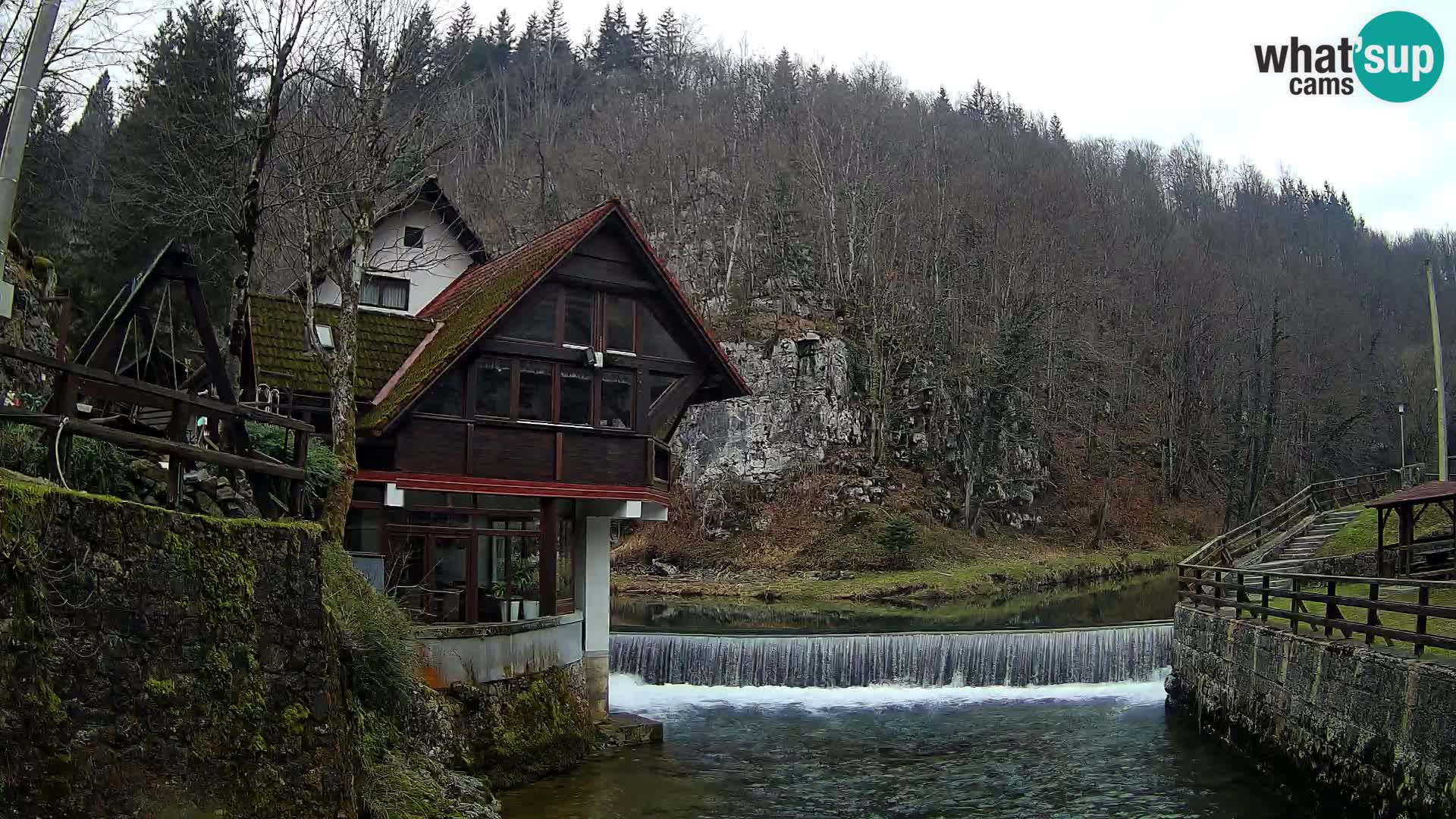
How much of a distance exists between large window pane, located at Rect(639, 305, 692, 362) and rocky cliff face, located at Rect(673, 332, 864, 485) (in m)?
26.3

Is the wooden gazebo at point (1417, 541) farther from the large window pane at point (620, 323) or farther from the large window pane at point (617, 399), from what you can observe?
the large window pane at point (620, 323)

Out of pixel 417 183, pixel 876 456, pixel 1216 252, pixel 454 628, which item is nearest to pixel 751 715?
pixel 454 628

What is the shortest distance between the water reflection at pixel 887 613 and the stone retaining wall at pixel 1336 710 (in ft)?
33.1

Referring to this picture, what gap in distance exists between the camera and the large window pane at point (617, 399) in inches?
752

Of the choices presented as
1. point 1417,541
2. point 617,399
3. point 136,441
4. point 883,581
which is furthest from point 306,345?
point 883,581

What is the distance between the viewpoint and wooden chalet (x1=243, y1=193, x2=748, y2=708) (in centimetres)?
1752

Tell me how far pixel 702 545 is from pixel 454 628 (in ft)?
93.8

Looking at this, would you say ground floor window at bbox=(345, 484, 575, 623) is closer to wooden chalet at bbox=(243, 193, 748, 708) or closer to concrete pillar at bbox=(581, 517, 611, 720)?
wooden chalet at bbox=(243, 193, 748, 708)

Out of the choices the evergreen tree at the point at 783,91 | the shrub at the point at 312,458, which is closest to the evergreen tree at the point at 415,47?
the shrub at the point at 312,458

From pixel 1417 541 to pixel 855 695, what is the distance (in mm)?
13278

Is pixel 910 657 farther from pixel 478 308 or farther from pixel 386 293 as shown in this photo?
pixel 386 293

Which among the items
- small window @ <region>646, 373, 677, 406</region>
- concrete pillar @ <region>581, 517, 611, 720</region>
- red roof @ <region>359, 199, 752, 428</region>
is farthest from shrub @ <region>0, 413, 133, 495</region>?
small window @ <region>646, 373, 677, 406</region>

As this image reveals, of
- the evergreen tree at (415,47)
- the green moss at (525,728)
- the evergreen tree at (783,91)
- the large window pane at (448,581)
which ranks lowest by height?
the green moss at (525,728)

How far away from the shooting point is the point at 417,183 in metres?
21.7
